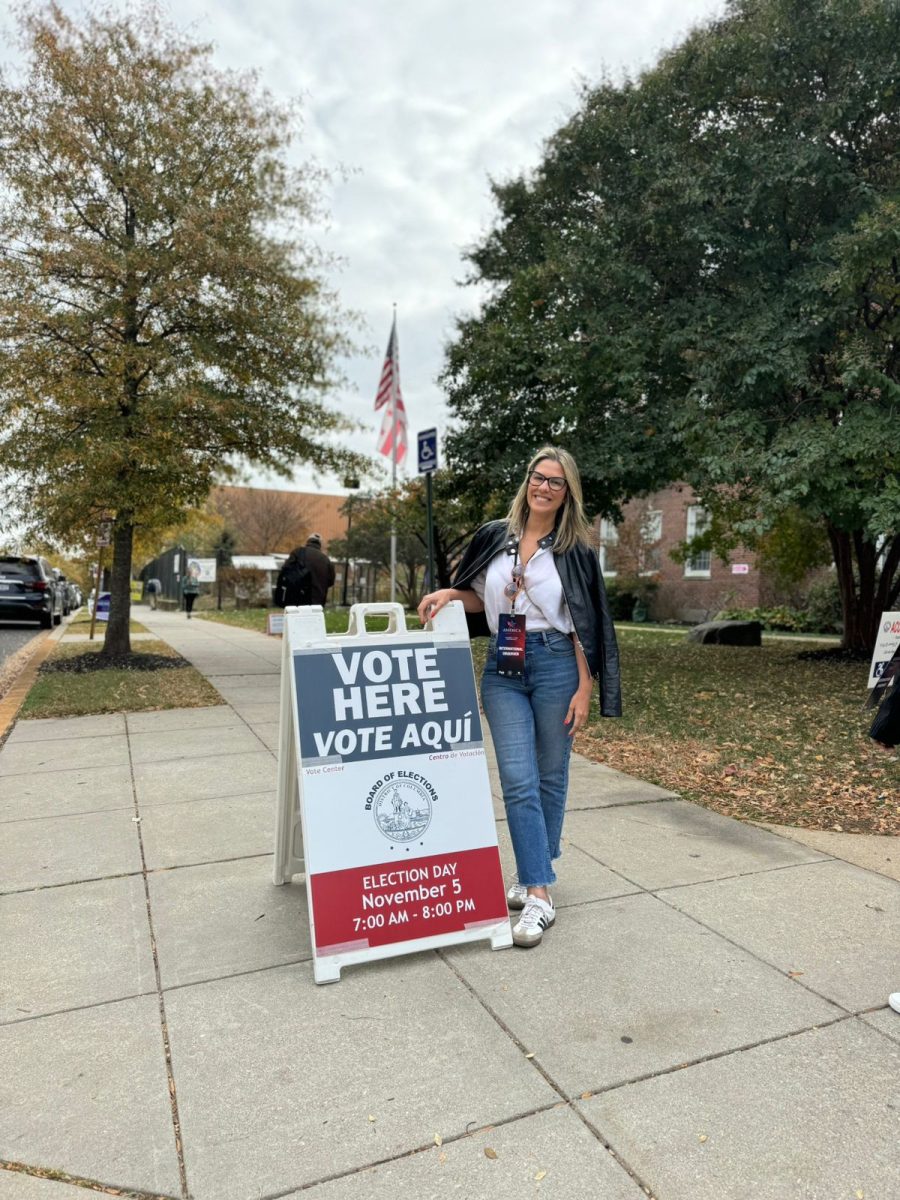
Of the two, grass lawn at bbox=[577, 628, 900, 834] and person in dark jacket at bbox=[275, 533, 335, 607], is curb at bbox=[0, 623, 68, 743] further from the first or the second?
grass lawn at bbox=[577, 628, 900, 834]

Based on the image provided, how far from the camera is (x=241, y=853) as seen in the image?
4.25 metres

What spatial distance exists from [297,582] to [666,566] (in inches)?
804

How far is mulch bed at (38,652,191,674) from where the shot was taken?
36.2ft

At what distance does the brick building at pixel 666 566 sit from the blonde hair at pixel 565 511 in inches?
901

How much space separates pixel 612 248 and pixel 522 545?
724 centimetres

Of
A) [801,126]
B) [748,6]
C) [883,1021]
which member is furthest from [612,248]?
[883,1021]

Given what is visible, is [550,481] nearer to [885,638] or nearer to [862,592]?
[885,638]

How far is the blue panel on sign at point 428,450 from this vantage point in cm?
838

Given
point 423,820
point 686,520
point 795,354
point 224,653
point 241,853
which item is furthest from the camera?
point 686,520

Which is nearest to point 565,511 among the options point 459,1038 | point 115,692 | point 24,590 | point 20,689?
point 459,1038

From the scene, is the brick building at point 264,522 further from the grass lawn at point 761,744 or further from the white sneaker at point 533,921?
the white sneaker at point 533,921

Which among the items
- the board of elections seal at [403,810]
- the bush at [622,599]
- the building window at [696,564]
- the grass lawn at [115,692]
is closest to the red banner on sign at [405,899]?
the board of elections seal at [403,810]

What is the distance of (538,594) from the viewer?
3291 millimetres

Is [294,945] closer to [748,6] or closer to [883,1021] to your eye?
[883,1021]
